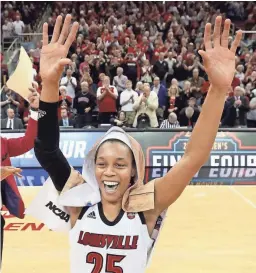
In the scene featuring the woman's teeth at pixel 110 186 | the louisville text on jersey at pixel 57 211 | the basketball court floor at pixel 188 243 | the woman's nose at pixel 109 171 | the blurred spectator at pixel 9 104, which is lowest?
the basketball court floor at pixel 188 243

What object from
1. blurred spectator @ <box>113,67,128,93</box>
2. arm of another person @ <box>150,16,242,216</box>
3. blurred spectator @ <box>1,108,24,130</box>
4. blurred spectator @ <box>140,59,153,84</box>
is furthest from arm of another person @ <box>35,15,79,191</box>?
blurred spectator @ <box>140,59,153,84</box>

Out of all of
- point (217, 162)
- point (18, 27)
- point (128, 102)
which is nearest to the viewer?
point (217, 162)

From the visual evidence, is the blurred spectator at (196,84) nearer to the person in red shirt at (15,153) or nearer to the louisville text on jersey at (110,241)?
the person in red shirt at (15,153)

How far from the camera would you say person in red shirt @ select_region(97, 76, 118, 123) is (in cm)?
1042

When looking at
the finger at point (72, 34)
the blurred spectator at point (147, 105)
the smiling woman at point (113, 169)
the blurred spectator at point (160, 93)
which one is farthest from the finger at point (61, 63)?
the blurred spectator at point (160, 93)

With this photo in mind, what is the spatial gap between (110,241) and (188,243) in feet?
9.78

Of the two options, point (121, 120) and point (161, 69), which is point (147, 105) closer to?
point (121, 120)

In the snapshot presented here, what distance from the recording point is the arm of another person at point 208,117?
1.98 meters

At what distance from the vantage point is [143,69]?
11836 mm

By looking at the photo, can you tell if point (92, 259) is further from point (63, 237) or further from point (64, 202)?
point (63, 237)

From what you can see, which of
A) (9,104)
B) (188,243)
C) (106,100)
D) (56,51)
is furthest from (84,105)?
(56,51)

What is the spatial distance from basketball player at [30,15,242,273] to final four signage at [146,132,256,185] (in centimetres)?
598

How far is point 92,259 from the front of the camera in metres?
2.11

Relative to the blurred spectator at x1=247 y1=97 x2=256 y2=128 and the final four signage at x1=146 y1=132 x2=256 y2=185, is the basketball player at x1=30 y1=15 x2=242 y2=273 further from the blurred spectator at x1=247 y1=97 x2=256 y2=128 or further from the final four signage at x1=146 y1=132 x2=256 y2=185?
the blurred spectator at x1=247 y1=97 x2=256 y2=128
